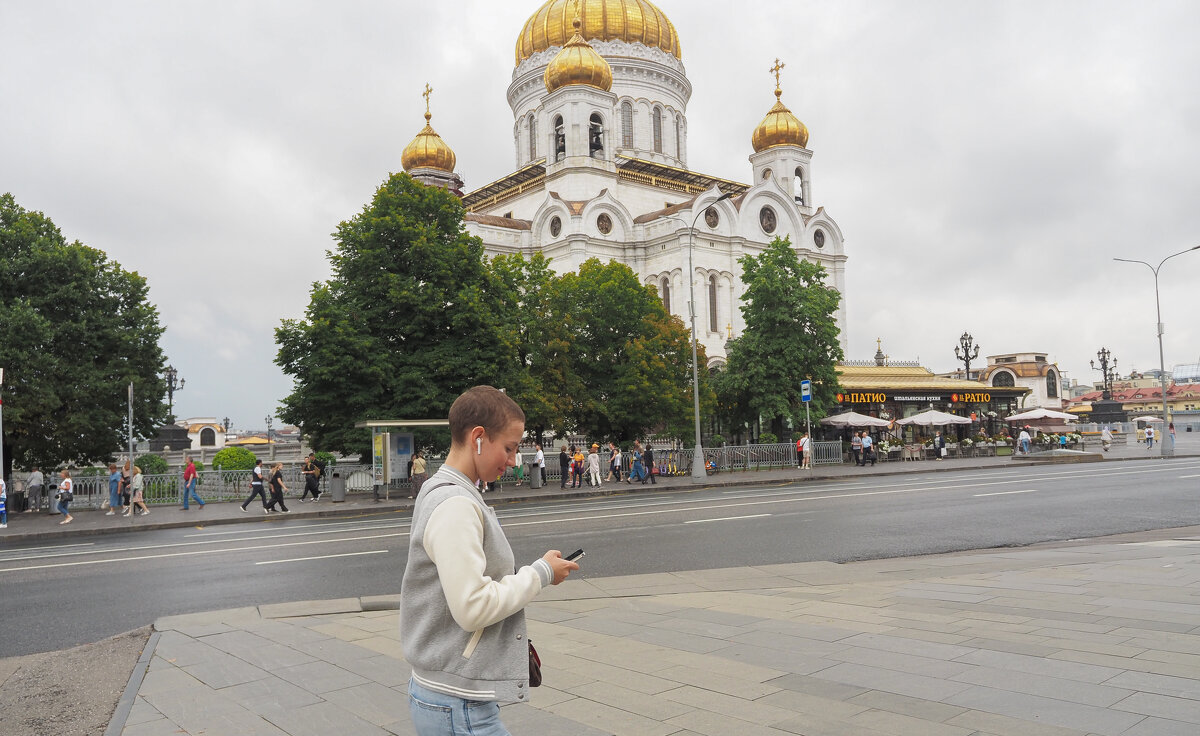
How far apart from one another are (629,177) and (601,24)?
1200cm

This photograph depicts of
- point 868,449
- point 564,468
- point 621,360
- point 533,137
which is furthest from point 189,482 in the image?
point 533,137

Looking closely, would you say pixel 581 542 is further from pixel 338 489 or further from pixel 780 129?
pixel 780 129

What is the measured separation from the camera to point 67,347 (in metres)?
26.7

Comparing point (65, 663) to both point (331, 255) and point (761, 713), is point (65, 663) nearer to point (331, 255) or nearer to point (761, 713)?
point (761, 713)

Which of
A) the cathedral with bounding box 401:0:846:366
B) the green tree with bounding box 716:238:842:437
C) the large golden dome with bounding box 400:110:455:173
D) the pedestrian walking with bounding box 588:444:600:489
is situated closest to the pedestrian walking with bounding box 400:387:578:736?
the pedestrian walking with bounding box 588:444:600:489

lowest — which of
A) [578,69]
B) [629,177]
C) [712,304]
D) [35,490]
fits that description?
[35,490]

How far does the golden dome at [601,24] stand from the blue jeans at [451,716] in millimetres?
62359

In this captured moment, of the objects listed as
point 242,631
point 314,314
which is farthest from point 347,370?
point 242,631

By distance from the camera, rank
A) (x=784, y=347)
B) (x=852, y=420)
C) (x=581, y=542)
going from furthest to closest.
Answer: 1. (x=852, y=420)
2. (x=784, y=347)
3. (x=581, y=542)

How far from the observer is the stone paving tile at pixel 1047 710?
14.4 feet

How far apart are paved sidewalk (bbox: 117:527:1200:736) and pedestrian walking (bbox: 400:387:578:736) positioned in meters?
2.11

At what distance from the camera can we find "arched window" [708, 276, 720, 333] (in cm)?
5435

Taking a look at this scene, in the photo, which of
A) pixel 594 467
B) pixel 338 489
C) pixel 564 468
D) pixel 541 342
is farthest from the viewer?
pixel 541 342

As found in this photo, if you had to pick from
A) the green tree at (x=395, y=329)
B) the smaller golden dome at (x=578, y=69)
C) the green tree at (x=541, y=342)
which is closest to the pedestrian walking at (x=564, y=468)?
the green tree at (x=541, y=342)
